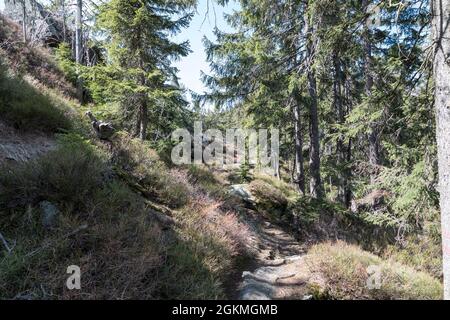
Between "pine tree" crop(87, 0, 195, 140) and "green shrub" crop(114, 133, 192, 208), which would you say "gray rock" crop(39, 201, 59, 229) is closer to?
"green shrub" crop(114, 133, 192, 208)

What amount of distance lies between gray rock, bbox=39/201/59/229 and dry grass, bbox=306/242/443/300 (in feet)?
13.8

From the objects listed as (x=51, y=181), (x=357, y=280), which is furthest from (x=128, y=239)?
(x=357, y=280)

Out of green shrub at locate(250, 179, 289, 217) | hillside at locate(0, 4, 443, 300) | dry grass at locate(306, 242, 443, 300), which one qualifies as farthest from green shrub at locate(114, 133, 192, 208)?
green shrub at locate(250, 179, 289, 217)

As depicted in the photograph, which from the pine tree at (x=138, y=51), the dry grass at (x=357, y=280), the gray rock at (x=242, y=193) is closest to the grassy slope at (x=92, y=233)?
the dry grass at (x=357, y=280)

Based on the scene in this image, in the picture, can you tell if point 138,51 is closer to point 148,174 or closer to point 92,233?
point 148,174

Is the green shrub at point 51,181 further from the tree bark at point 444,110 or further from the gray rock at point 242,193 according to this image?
the gray rock at point 242,193

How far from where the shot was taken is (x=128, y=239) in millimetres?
4320

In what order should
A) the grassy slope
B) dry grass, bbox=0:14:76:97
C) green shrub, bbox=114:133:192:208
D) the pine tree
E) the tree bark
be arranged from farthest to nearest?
dry grass, bbox=0:14:76:97
the pine tree
green shrub, bbox=114:133:192:208
the tree bark
the grassy slope

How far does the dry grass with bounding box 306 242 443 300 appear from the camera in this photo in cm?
496

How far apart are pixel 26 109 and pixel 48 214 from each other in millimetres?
3368

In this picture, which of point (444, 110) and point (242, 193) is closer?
point (444, 110)

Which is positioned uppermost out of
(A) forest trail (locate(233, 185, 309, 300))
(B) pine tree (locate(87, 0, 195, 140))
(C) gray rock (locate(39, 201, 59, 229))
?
(B) pine tree (locate(87, 0, 195, 140))

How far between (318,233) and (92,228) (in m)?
7.47
